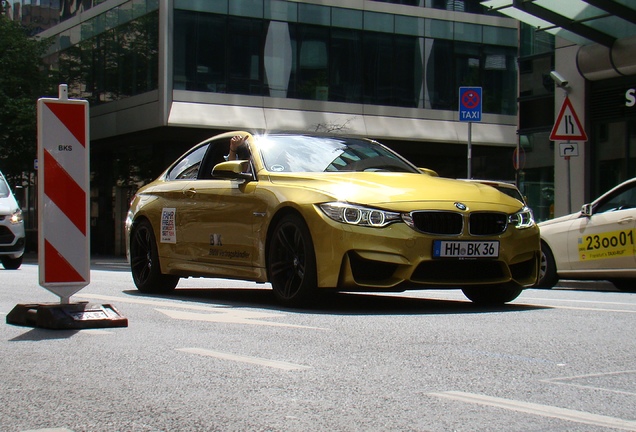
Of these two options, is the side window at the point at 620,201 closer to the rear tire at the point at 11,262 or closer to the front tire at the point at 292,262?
the front tire at the point at 292,262

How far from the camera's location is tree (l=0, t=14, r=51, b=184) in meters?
39.4

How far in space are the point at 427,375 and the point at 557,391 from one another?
675 millimetres

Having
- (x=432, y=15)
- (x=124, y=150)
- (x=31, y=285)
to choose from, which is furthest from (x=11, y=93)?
(x=31, y=285)

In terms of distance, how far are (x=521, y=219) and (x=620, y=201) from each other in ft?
15.1

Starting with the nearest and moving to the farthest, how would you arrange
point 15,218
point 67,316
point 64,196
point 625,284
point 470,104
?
point 67,316 → point 64,196 → point 625,284 → point 470,104 → point 15,218

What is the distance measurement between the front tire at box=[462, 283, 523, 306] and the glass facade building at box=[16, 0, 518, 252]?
24.9m

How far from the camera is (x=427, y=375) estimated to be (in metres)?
5.16

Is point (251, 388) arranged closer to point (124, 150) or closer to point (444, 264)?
point (444, 264)

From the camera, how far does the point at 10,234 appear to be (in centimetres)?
2167

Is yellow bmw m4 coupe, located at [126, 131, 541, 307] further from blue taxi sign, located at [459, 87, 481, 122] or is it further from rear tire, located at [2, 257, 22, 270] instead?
rear tire, located at [2, 257, 22, 270]

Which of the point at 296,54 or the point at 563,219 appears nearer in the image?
the point at 563,219

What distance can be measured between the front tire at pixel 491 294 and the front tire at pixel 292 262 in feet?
4.93

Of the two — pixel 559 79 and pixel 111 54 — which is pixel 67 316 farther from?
pixel 111 54

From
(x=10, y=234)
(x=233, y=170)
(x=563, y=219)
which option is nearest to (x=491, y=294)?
(x=233, y=170)
